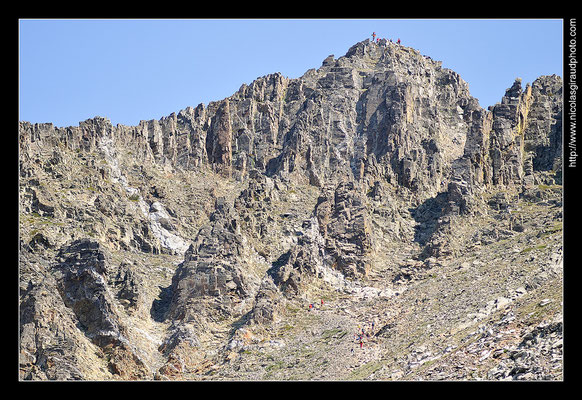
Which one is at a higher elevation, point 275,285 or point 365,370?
point 275,285

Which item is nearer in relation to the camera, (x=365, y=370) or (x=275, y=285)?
(x=365, y=370)

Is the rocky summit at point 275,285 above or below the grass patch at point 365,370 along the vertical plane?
above

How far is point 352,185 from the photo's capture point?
199 metres

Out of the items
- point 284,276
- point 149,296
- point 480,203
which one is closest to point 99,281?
point 149,296

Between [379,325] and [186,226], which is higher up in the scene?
[186,226]

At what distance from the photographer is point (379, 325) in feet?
488

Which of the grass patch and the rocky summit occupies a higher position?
the rocky summit
